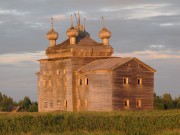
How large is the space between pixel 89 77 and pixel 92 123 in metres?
15.4

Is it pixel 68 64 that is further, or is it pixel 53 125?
pixel 68 64

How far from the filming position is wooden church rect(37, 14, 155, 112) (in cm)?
5131

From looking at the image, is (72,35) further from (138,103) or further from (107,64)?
(138,103)

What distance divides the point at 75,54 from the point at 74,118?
66.6 feet

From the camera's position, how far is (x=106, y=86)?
5119 cm

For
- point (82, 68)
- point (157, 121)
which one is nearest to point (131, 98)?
point (82, 68)

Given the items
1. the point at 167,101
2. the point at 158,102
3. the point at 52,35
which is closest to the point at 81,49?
the point at 52,35

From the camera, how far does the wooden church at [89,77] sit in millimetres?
51312

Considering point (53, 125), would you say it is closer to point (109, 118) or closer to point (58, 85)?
point (109, 118)

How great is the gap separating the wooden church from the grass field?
1108cm

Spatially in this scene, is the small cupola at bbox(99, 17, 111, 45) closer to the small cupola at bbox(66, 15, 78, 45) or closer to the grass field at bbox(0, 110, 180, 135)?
the small cupola at bbox(66, 15, 78, 45)

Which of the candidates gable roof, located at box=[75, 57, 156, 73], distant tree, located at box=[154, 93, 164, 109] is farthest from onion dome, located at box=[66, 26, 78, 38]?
distant tree, located at box=[154, 93, 164, 109]

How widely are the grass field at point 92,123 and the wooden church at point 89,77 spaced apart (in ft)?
36.4

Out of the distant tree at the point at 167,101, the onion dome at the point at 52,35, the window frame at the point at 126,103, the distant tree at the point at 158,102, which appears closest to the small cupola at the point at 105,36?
the onion dome at the point at 52,35
